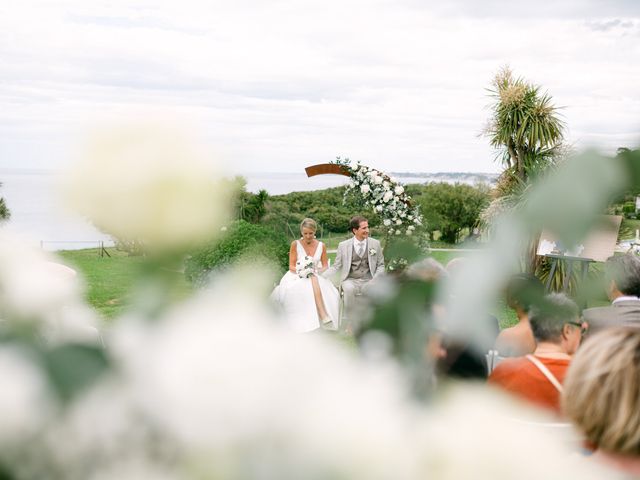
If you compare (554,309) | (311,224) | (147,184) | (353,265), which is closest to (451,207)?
(554,309)

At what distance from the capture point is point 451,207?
1.09 metres

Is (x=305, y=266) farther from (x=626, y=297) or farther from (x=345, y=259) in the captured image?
(x=626, y=297)

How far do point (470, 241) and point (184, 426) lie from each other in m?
0.33

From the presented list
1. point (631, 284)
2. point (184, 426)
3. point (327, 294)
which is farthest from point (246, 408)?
point (327, 294)

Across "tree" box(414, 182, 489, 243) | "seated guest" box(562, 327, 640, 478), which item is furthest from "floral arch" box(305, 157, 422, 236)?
"tree" box(414, 182, 489, 243)

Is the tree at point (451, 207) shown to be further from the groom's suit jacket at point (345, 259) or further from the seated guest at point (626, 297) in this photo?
the groom's suit jacket at point (345, 259)

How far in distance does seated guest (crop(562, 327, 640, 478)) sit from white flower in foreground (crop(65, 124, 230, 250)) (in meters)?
1.06

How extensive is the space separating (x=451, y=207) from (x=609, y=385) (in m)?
0.77

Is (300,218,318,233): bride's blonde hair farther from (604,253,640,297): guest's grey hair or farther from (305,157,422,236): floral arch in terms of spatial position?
(305,157,422,236): floral arch

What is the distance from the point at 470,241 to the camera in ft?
1.96

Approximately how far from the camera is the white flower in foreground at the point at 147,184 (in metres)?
0.42

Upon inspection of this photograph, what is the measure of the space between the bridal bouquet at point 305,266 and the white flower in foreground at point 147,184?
7.99m

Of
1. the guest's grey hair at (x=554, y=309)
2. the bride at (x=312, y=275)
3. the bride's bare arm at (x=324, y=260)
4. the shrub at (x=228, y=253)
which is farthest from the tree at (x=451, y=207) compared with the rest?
the bride's bare arm at (x=324, y=260)

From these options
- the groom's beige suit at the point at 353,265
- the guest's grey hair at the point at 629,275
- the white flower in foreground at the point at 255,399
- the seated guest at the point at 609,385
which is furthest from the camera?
the groom's beige suit at the point at 353,265
